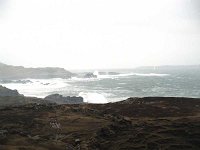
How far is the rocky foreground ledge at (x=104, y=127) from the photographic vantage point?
32.8m

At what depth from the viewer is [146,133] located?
118 ft

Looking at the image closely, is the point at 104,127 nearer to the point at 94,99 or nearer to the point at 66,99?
the point at 66,99

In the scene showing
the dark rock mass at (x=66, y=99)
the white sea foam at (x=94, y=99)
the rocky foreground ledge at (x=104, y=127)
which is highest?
the rocky foreground ledge at (x=104, y=127)

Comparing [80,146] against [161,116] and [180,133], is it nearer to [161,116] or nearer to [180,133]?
[180,133]

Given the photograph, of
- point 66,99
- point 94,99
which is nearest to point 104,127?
point 66,99

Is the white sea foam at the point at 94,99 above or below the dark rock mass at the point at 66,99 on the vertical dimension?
below

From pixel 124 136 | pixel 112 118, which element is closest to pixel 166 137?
pixel 124 136

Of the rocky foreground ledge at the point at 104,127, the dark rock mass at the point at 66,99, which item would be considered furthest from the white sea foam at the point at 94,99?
the rocky foreground ledge at the point at 104,127

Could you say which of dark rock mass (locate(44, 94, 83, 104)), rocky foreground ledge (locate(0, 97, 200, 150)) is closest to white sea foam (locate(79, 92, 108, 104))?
dark rock mass (locate(44, 94, 83, 104))

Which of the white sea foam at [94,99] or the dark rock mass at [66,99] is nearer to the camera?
the dark rock mass at [66,99]

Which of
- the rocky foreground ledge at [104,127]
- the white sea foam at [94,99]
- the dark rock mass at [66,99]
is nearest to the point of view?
the rocky foreground ledge at [104,127]

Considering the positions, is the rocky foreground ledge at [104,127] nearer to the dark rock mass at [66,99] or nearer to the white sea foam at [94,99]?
the dark rock mass at [66,99]

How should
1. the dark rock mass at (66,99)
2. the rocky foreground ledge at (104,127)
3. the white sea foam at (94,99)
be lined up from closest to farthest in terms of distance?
1. the rocky foreground ledge at (104,127)
2. the dark rock mass at (66,99)
3. the white sea foam at (94,99)

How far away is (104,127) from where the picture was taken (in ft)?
129
